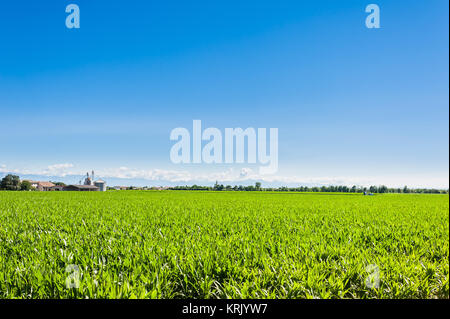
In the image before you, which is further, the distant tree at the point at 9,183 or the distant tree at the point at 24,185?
the distant tree at the point at 24,185

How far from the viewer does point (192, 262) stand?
4141mm

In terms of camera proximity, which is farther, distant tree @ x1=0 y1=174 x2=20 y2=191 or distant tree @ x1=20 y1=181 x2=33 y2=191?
distant tree @ x1=20 y1=181 x2=33 y2=191

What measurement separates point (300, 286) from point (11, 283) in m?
4.05

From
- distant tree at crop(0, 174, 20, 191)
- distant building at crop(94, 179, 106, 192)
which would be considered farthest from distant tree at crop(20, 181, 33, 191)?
distant building at crop(94, 179, 106, 192)

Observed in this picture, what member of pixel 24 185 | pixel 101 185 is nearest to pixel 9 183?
pixel 24 185

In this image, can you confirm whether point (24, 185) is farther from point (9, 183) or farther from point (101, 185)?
point (101, 185)

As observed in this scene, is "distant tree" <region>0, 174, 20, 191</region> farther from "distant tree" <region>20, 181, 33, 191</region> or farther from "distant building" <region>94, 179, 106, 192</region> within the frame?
"distant building" <region>94, 179, 106, 192</region>

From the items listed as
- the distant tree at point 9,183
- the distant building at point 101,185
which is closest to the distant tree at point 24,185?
the distant tree at point 9,183

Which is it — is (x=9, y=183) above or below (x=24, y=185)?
above

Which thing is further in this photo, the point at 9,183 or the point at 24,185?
the point at 24,185

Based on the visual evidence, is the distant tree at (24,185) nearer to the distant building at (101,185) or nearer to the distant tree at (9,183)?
the distant tree at (9,183)
